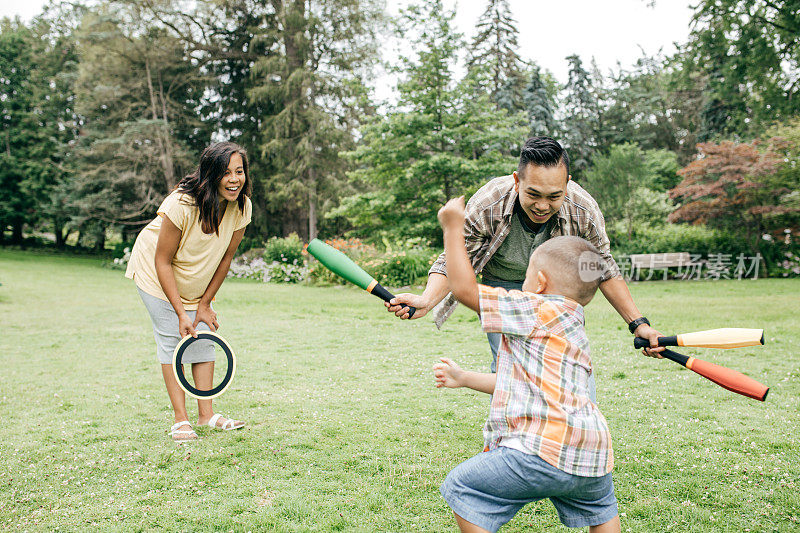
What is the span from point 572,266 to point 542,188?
55 cm

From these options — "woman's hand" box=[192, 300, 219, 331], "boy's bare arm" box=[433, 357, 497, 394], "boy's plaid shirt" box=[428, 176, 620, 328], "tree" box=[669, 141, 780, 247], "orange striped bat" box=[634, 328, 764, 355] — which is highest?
"tree" box=[669, 141, 780, 247]

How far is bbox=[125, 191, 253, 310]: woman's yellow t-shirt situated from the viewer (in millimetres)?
4164

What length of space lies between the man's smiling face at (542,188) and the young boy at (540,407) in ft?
1.39

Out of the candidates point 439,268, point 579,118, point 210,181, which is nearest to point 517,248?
point 439,268

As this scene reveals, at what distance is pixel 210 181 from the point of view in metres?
3.99

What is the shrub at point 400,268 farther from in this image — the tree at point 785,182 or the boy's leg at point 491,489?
the boy's leg at point 491,489

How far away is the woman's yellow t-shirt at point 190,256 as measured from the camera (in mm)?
4164

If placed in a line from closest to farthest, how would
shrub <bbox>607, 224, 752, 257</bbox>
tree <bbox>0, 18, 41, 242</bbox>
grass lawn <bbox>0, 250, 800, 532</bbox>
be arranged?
1. grass lawn <bbox>0, 250, 800, 532</bbox>
2. shrub <bbox>607, 224, 752, 257</bbox>
3. tree <bbox>0, 18, 41, 242</bbox>

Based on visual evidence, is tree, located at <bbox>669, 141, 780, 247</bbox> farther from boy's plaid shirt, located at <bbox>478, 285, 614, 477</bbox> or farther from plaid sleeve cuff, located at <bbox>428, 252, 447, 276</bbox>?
boy's plaid shirt, located at <bbox>478, 285, 614, 477</bbox>

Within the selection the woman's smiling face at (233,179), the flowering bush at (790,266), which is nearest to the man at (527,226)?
the woman's smiling face at (233,179)

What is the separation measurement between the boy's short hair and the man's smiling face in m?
0.43

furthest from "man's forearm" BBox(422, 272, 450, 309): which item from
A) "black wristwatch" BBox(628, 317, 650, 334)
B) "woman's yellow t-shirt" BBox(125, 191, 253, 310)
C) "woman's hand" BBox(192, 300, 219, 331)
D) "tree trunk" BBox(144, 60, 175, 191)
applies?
"tree trunk" BBox(144, 60, 175, 191)

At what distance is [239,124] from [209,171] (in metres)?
28.0

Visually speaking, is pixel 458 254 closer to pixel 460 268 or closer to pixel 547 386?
pixel 460 268
